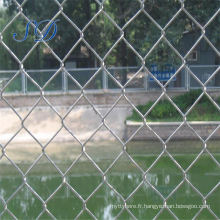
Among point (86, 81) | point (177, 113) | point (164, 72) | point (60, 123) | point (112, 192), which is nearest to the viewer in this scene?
point (112, 192)

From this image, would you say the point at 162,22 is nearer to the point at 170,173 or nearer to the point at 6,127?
the point at 6,127

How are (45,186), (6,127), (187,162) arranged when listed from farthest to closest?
(6,127) < (187,162) < (45,186)

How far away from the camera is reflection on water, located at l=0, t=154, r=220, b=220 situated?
511 cm

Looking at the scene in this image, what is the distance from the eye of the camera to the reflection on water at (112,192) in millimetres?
5109

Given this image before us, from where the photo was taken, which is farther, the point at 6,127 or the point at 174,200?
the point at 6,127

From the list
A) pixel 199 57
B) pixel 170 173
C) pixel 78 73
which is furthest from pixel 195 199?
pixel 199 57

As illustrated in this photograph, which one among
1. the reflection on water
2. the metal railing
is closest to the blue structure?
the metal railing

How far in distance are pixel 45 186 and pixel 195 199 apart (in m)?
2.35

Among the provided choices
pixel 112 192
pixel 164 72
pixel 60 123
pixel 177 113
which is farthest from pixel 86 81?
pixel 112 192

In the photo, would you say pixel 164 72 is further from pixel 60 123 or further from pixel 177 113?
pixel 60 123

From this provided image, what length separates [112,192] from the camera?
5.89m

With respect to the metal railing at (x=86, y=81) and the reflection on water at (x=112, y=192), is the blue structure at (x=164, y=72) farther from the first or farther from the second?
the reflection on water at (x=112, y=192)

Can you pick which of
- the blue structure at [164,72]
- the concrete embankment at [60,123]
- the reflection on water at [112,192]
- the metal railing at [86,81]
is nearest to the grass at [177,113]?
the concrete embankment at [60,123]

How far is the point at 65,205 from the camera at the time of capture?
17.5ft
